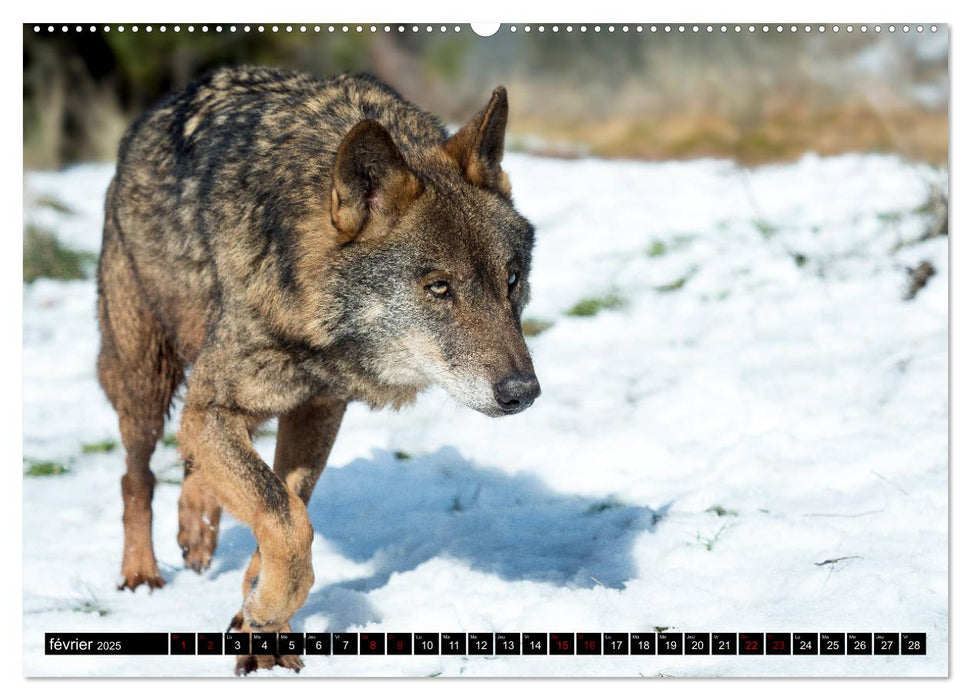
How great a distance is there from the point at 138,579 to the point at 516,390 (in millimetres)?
2410

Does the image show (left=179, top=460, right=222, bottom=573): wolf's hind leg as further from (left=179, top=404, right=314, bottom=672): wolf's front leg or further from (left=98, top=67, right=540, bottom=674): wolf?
(left=179, top=404, right=314, bottom=672): wolf's front leg

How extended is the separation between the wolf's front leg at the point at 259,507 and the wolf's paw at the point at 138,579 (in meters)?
1.12

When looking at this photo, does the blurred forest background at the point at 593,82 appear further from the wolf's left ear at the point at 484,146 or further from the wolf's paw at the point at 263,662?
the wolf's paw at the point at 263,662

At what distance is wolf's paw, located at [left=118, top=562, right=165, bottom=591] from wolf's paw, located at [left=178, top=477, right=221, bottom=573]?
0.23m

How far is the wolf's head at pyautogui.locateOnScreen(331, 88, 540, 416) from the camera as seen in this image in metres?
3.79

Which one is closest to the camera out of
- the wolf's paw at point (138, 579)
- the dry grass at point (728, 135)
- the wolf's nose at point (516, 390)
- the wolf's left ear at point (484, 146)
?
the wolf's nose at point (516, 390)

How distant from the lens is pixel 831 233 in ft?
Answer: 27.4

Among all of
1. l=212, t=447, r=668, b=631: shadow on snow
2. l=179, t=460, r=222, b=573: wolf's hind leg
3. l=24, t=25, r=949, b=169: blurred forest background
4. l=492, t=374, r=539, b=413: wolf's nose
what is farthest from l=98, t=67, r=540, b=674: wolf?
l=179, t=460, r=222, b=573: wolf's hind leg

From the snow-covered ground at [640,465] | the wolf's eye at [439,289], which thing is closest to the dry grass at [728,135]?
the snow-covered ground at [640,465]

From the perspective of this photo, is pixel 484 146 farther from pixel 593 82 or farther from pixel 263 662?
pixel 593 82

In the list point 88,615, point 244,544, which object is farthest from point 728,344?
point 88,615

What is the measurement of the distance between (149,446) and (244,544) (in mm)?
719

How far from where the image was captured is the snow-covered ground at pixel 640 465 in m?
4.46

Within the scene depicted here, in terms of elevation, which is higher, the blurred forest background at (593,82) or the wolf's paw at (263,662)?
the blurred forest background at (593,82)
